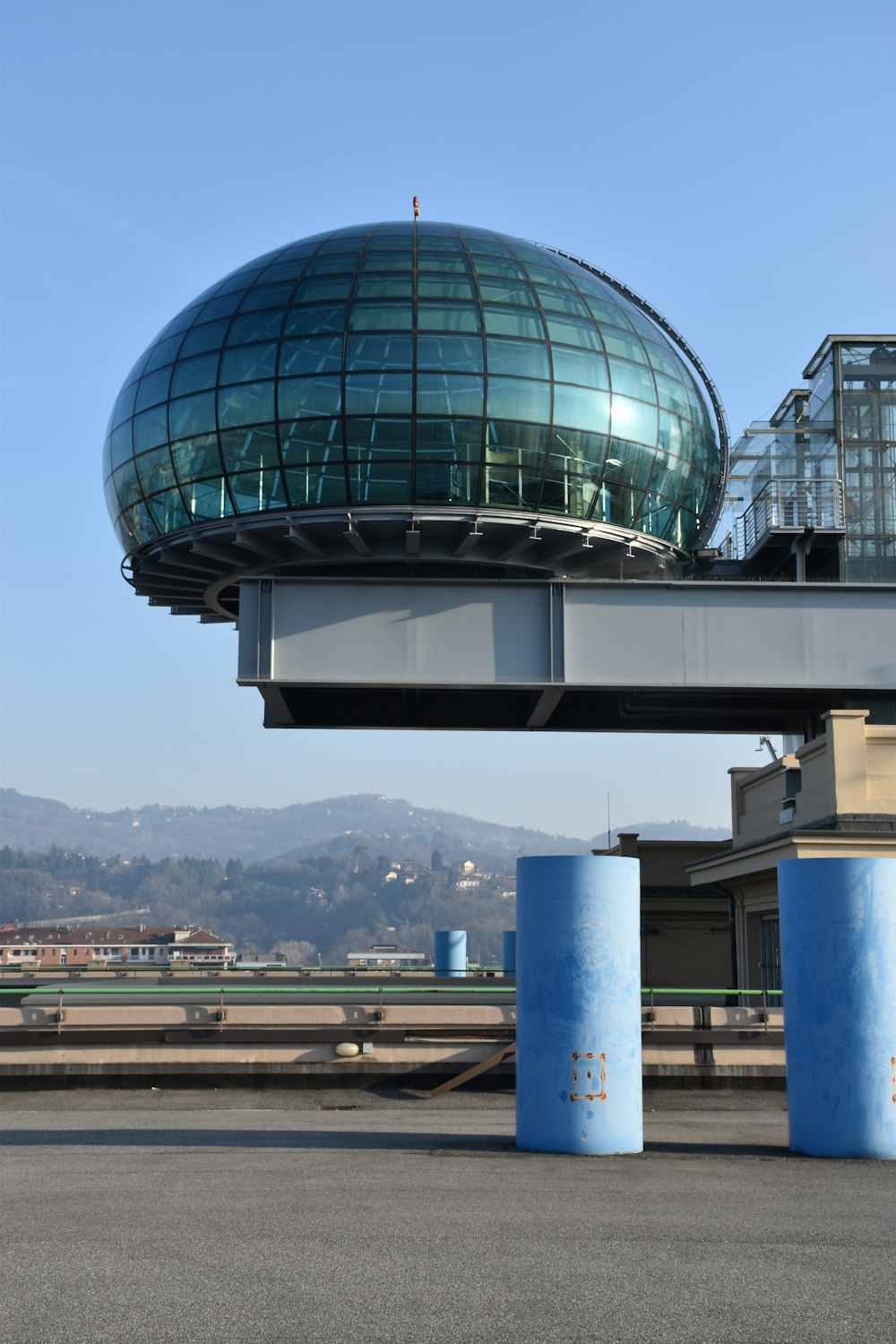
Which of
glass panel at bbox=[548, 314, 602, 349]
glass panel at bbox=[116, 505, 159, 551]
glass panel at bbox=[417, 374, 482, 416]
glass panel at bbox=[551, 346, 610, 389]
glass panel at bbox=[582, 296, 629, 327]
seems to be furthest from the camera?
glass panel at bbox=[116, 505, 159, 551]

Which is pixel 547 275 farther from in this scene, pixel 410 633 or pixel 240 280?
pixel 410 633

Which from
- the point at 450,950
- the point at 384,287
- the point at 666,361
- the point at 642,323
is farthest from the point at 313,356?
the point at 450,950

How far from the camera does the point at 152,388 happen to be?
31.0 metres

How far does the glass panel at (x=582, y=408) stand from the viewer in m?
28.8

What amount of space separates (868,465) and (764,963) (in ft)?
44.9

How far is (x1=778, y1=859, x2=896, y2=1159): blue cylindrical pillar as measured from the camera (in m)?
12.6

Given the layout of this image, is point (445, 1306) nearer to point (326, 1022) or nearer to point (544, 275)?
point (326, 1022)

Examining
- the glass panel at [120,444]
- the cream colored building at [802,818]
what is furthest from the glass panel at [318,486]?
the cream colored building at [802,818]

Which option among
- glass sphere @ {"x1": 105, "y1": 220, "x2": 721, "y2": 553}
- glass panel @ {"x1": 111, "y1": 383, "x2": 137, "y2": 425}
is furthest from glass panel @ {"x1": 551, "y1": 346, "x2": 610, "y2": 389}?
glass panel @ {"x1": 111, "y1": 383, "x2": 137, "y2": 425}

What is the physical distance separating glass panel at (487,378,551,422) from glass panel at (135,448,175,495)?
7.29m

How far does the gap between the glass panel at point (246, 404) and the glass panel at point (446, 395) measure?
10.3 feet

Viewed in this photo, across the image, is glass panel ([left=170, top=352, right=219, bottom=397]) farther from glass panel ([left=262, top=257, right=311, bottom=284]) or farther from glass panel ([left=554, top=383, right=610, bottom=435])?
glass panel ([left=554, top=383, right=610, bottom=435])

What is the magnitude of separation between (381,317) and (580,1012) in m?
19.2

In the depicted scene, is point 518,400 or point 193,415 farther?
point 193,415
